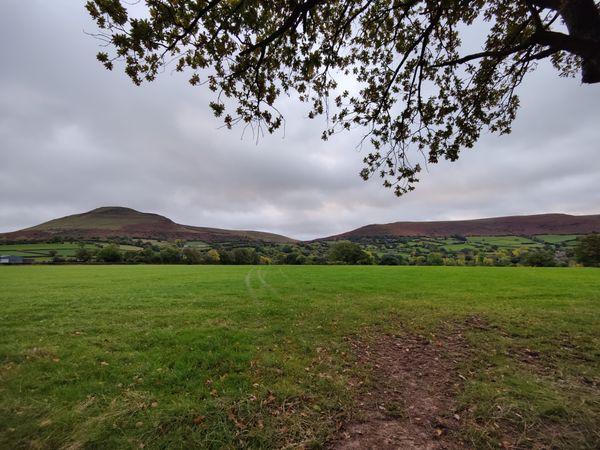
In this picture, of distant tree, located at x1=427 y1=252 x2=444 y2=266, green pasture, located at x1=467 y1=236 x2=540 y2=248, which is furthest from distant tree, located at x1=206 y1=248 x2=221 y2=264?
green pasture, located at x1=467 y1=236 x2=540 y2=248

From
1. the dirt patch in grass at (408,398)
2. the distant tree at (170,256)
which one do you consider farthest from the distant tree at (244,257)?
the dirt patch in grass at (408,398)

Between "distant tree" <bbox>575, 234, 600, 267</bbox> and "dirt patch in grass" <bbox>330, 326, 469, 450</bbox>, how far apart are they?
321 ft

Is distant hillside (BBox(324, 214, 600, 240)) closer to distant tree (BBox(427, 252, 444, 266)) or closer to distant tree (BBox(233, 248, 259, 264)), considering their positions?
distant tree (BBox(427, 252, 444, 266))

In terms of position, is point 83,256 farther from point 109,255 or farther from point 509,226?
point 509,226

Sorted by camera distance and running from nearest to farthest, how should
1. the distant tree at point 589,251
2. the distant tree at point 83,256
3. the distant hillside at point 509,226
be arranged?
the distant tree at point 589,251, the distant tree at point 83,256, the distant hillside at point 509,226

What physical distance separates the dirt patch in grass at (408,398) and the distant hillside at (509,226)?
595ft

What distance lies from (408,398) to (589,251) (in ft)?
338

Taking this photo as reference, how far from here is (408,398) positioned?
614 centimetres

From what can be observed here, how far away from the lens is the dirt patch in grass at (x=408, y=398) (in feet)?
15.9

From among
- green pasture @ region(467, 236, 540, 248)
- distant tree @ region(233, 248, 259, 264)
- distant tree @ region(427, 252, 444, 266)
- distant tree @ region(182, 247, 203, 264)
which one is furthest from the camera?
green pasture @ region(467, 236, 540, 248)

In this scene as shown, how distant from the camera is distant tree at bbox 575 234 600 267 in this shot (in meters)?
75.2

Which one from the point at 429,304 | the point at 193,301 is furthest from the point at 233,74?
the point at 429,304

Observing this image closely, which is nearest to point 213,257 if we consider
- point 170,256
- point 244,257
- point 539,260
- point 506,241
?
point 244,257

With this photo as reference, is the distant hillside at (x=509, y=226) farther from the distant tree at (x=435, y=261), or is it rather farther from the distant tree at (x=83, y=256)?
the distant tree at (x=83, y=256)
